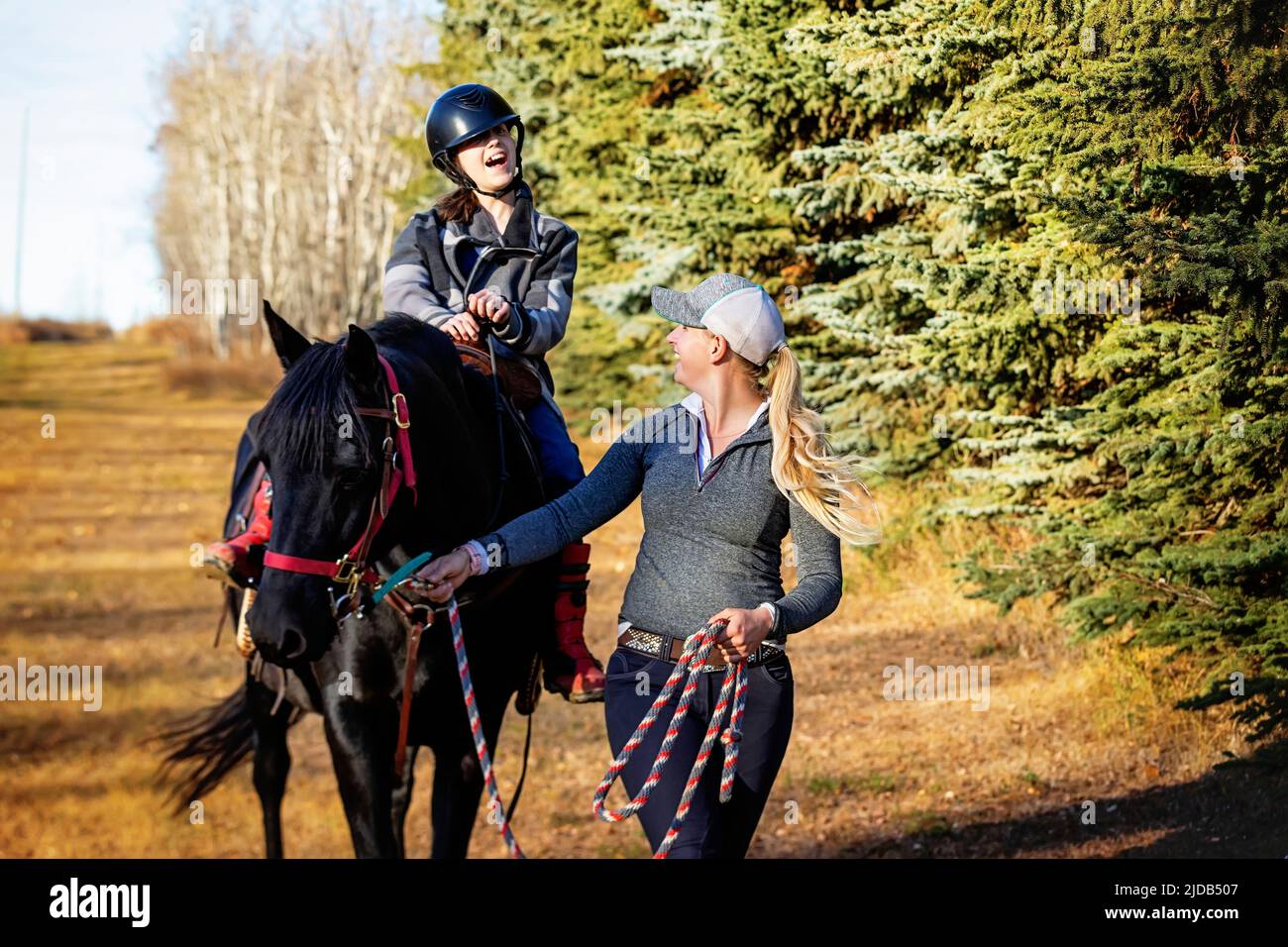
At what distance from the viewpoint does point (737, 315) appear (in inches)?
138

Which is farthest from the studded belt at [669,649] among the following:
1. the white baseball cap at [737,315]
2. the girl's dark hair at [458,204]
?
the girl's dark hair at [458,204]

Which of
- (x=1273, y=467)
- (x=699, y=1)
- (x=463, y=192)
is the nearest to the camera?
(x=463, y=192)

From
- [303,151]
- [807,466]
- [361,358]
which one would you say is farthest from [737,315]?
[303,151]

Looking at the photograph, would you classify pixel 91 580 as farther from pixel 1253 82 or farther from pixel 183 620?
pixel 1253 82

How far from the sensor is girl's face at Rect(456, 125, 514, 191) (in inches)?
187

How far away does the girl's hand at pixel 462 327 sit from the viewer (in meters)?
4.39

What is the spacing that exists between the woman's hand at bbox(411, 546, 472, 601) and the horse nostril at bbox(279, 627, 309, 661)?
39 centimetres

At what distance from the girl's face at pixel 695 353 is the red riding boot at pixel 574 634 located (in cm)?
123

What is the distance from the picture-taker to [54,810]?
7859 millimetres

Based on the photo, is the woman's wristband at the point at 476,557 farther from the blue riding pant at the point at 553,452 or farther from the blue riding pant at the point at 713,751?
the blue riding pant at the point at 553,452

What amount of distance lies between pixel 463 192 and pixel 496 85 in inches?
542

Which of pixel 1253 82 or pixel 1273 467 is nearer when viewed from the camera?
pixel 1253 82

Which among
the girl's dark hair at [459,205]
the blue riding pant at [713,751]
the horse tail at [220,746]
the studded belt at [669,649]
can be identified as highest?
the girl's dark hair at [459,205]
